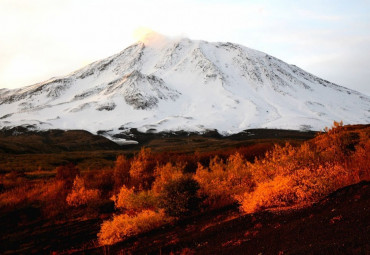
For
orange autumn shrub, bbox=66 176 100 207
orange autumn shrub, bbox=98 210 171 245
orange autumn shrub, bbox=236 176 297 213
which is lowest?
orange autumn shrub, bbox=98 210 171 245

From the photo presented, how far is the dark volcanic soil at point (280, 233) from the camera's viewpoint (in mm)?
7941

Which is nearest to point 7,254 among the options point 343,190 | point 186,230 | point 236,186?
point 186,230

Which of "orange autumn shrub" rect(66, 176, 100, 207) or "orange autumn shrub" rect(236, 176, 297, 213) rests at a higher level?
"orange autumn shrub" rect(236, 176, 297, 213)

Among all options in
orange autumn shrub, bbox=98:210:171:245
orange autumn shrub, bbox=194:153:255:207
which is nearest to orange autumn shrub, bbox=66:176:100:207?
orange autumn shrub, bbox=98:210:171:245

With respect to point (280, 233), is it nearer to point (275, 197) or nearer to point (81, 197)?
point (275, 197)

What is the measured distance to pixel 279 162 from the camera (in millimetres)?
18219

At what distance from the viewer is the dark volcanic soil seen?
7941mm

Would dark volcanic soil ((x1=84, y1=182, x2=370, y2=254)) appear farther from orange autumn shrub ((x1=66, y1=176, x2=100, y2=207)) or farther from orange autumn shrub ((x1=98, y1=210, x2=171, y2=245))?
orange autumn shrub ((x1=66, y1=176, x2=100, y2=207))

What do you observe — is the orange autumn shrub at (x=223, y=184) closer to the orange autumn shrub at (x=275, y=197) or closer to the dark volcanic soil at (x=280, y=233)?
the orange autumn shrub at (x=275, y=197)

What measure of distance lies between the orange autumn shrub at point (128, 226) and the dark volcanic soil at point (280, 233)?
0.82 meters

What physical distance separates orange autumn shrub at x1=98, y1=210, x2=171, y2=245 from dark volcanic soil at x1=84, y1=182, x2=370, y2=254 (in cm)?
82

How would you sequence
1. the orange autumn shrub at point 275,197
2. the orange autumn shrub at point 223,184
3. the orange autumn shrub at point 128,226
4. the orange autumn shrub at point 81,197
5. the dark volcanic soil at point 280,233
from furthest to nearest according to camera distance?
the orange autumn shrub at point 81,197
the orange autumn shrub at point 223,184
the orange autumn shrub at point 128,226
the orange autumn shrub at point 275,197
the dark volcanic soil at point 280,233

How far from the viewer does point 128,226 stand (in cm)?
1619

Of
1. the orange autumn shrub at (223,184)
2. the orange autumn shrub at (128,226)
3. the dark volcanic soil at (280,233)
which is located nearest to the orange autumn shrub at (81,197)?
the orange autumn shrub at (128,226)
